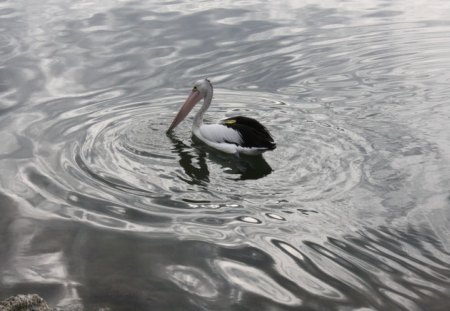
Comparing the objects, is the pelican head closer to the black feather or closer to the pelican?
the pelican

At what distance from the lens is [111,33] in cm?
1203

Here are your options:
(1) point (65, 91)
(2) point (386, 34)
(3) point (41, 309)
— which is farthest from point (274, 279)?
(2) point (386, 34)

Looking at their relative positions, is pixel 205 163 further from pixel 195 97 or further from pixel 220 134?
pixel 195 97

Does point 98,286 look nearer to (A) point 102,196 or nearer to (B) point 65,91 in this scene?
(A) point 102,196

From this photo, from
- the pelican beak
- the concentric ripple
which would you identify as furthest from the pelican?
the concentric ripple

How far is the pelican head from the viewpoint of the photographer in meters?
8.15

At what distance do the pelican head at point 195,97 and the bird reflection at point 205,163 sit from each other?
0.76 ft

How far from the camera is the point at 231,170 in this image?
23.1 feet

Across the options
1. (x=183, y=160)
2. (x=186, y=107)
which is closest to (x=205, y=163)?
(x=183, y=160)

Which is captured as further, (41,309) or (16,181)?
(16,181)

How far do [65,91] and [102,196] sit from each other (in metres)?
3.57

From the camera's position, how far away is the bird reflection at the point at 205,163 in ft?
22.3

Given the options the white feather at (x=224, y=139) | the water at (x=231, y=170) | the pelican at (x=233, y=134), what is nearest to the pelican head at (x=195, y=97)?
the pelican at (x=233, y=134)

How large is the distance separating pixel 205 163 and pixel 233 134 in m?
0.43
